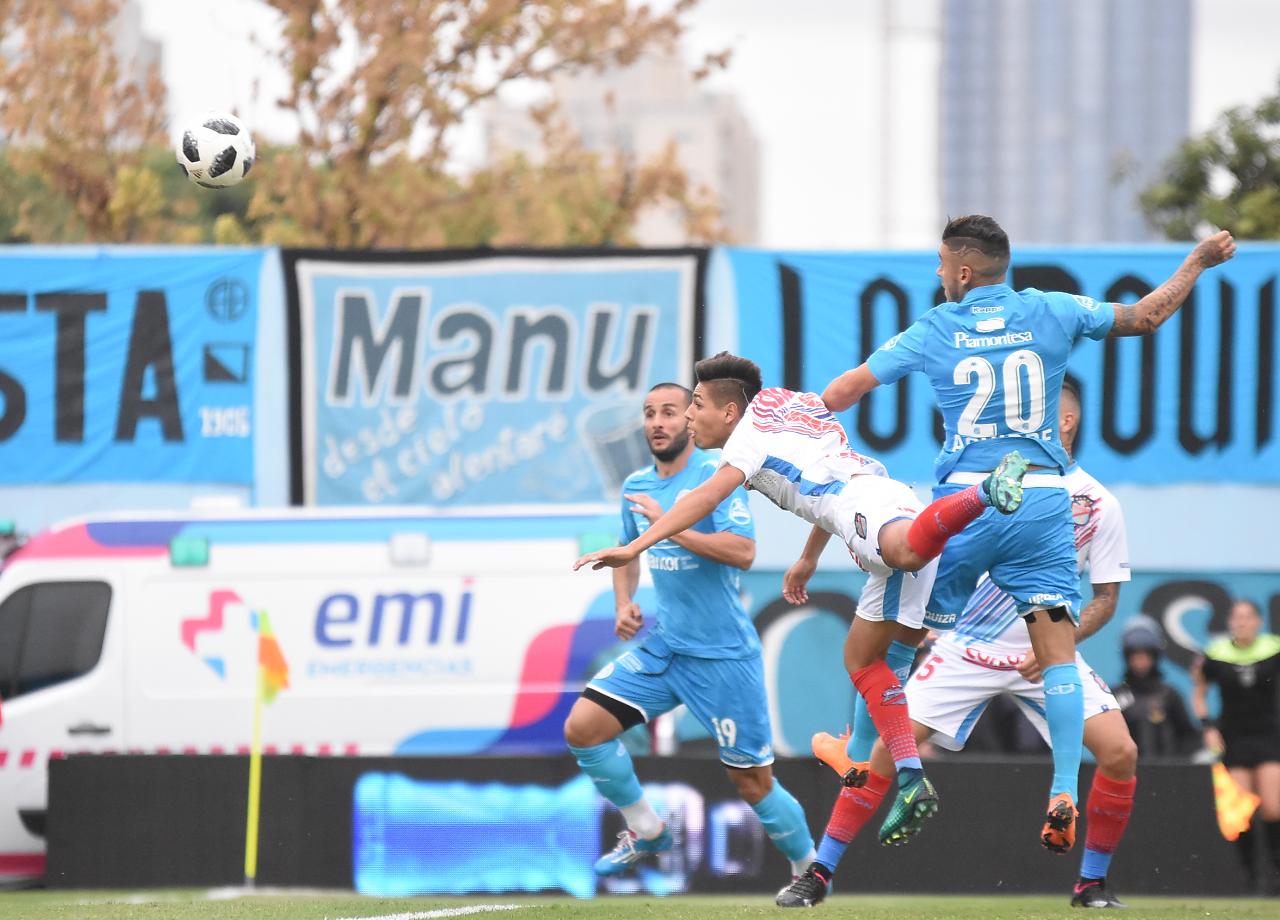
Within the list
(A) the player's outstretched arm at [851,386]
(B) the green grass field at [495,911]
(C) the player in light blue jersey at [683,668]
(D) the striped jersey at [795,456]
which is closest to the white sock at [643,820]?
(C) the player in light blue jersey at [683,668]

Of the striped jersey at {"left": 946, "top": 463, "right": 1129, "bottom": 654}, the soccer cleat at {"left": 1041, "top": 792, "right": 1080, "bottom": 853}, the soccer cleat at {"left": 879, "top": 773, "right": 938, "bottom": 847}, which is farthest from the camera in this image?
the striped jersey at {"left": 946, "top": 463, "right": 1129, "bottom": 654}

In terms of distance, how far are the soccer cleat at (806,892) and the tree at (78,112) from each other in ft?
47.8

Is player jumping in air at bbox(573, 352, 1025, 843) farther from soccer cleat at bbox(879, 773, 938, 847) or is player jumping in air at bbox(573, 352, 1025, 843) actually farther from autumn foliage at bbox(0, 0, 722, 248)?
autumn foliage at bbox(0, 0, 722, 248)

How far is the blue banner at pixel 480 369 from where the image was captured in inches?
581

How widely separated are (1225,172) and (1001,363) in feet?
62.3

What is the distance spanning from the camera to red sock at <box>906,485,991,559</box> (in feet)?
21.9

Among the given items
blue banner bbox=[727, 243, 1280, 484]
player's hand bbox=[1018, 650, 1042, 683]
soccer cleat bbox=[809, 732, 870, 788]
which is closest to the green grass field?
soccer cleat bbox=[809, 732, 870, 788]

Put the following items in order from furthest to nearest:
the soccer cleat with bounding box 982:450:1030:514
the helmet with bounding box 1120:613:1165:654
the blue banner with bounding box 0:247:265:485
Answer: the blue banner with bounding box 0:247:265:485 < the helmet with bounding box 1120:613:1165:654 < the soccer cleat with bounding box 982:450:1030:514

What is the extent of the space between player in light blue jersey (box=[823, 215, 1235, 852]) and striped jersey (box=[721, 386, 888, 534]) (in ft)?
0.84

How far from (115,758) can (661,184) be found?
1264 cm

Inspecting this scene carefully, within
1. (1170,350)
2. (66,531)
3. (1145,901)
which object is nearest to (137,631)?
(66,531)

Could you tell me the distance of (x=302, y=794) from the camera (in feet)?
35.3

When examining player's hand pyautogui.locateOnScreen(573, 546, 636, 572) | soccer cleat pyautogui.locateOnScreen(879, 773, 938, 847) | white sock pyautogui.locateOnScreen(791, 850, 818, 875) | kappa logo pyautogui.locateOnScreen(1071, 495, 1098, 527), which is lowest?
white sock pyautogui.locateOnScreen(791, 850, 818, 875)

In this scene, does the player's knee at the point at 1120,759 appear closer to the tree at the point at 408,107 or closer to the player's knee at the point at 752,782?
the player's knee at the point at 752,782
